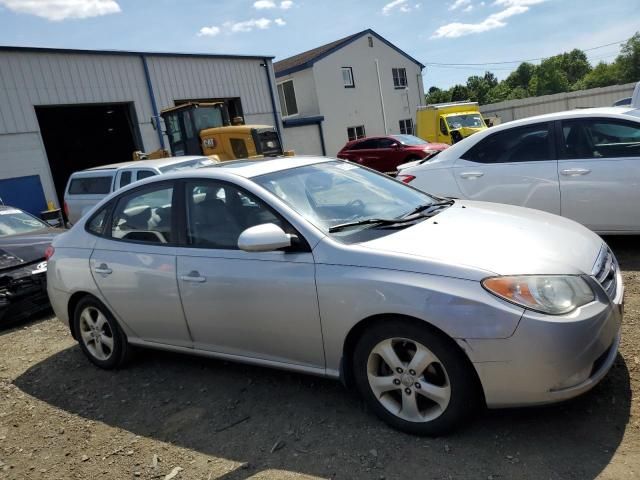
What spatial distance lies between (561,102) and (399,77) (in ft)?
32.0

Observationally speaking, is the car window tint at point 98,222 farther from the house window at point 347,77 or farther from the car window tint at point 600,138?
the house window at point 347,77

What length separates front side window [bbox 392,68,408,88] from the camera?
1259 inches

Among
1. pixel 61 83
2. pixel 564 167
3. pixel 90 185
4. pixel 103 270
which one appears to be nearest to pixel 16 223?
pixel 90 185

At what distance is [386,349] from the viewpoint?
2758 millimetres

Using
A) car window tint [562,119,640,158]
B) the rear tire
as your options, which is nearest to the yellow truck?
car window tint [562,119,640,158]

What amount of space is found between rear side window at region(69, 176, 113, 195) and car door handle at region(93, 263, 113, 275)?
6582 millimetres

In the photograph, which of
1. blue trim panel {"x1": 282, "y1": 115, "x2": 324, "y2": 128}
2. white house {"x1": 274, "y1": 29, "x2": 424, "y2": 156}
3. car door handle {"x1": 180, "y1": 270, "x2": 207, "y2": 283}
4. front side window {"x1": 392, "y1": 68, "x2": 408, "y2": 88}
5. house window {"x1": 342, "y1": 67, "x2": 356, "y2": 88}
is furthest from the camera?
front side window {"x1": 392, "y1": 68, "x2": 408, "y2": 88}

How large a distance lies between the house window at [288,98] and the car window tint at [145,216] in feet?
84.5

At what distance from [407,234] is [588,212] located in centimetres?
317

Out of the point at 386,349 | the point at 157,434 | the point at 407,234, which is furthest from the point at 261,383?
the point at 407,234

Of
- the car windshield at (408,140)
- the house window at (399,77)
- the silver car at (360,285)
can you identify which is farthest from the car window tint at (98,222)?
the house window at (399,77)

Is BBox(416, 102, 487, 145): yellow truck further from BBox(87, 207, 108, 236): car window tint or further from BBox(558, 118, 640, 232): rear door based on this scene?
BBox(87, 207, 108, 236): car window tint

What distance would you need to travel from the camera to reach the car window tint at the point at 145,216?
373cm

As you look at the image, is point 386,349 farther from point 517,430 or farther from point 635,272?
point 635,272
